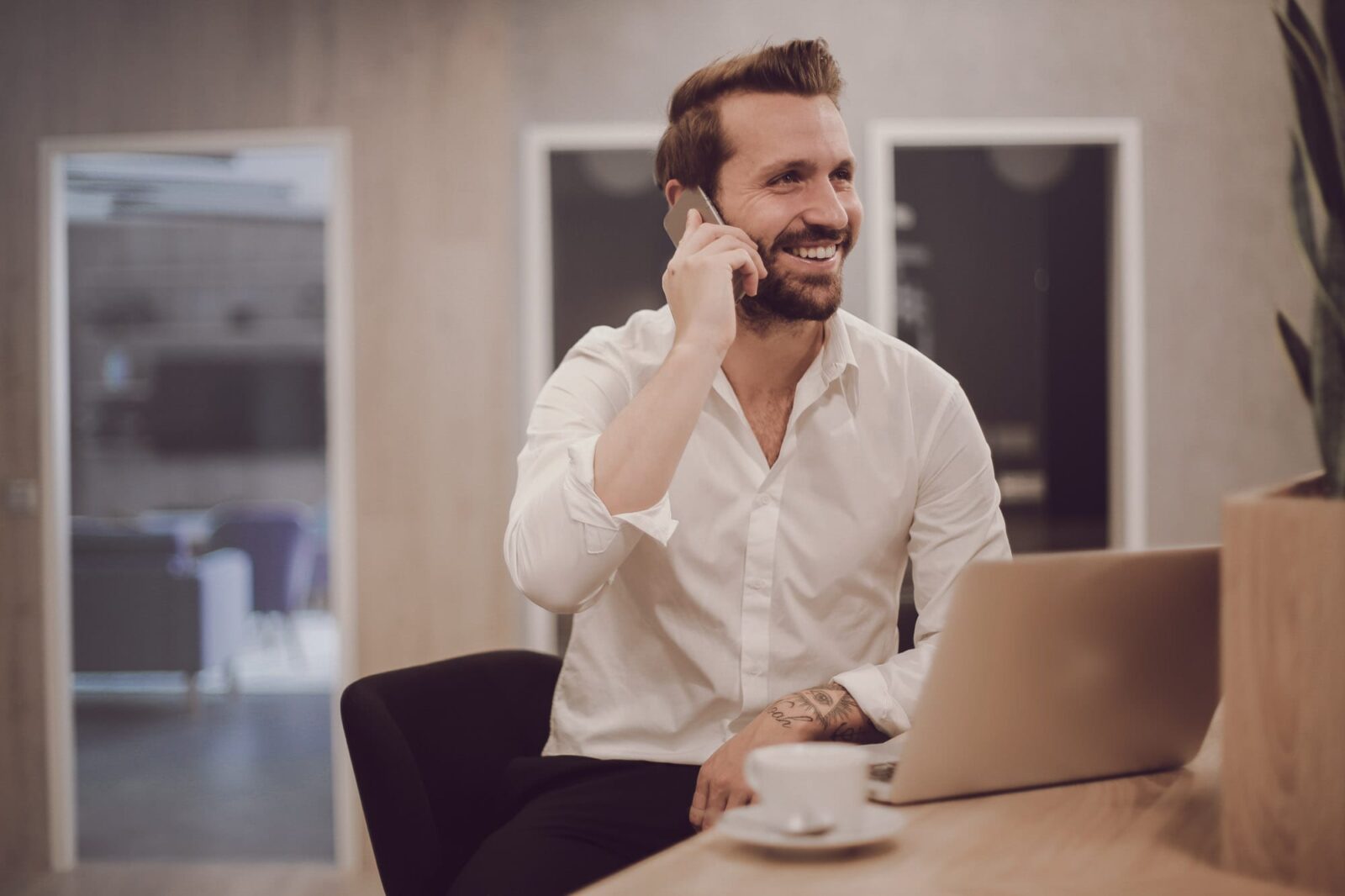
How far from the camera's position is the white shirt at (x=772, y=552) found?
5.10 ft

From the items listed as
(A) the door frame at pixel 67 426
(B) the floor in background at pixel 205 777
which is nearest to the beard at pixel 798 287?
(A) the door frame at pixel 67 426

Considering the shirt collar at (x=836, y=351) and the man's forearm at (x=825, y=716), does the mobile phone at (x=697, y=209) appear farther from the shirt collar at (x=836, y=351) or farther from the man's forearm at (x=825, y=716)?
the man's forearm at (x=825, y=716)

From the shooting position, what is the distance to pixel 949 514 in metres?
1.57

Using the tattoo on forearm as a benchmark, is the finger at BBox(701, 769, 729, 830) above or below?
below

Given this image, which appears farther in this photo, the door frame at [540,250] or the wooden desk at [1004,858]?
the door frame at [540,250]

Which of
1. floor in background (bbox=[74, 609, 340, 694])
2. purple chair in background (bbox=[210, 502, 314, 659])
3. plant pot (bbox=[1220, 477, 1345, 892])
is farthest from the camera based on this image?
purple chair in background (bbox=[210, 502, 314, 659])

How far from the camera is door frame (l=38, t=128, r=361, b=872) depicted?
3953 mm

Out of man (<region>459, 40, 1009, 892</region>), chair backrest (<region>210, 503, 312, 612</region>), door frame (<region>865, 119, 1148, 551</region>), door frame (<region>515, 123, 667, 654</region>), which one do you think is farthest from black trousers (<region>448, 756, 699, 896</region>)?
chair backrest (<region>210, 503, 312, 612</region>)

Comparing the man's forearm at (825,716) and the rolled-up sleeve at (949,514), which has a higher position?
the rolled-up sleeve at (949,514)

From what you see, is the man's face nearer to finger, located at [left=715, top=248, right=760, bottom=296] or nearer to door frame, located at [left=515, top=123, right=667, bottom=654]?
finger, located at [left=715, top=248, right=760, bottom=296]

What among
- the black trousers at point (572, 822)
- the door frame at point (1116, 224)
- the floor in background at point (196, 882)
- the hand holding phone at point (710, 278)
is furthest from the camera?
the door frame at point (1116, 224)

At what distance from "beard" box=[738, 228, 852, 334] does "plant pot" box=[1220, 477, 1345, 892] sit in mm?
878

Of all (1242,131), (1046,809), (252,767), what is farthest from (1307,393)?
(252,767)

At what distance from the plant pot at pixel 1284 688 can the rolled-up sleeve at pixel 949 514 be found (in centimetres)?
66
